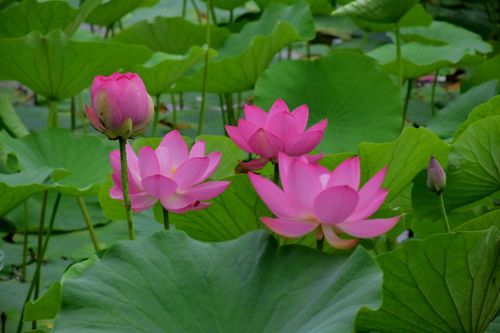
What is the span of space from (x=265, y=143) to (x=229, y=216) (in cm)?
20

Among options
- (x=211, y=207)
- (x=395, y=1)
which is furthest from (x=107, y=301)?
(x=395, y=1)

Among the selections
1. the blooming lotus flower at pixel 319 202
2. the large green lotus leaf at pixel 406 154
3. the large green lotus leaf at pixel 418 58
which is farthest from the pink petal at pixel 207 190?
the large green lotus leaf at pixel 418 58

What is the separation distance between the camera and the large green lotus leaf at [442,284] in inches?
35.1

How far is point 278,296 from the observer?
87 centimetres

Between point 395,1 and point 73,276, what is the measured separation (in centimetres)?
106

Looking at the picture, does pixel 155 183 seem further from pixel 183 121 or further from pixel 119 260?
pixel 183 121

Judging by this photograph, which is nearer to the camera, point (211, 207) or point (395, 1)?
point (211, 207)

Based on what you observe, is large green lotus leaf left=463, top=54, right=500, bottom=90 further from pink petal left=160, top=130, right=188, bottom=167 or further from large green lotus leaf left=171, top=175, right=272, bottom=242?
pink petal left=160, top=130, right=188, bottom=167

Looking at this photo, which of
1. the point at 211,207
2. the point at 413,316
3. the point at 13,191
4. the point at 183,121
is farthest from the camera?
the point at 183,121

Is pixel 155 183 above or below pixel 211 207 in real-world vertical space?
above

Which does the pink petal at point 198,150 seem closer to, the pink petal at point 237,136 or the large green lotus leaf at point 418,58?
the pink petal at point 237,136

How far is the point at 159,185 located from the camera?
3.05 feet

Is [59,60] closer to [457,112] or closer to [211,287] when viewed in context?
[457,112]

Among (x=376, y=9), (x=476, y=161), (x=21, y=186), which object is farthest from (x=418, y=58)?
(x=21, y=186)
